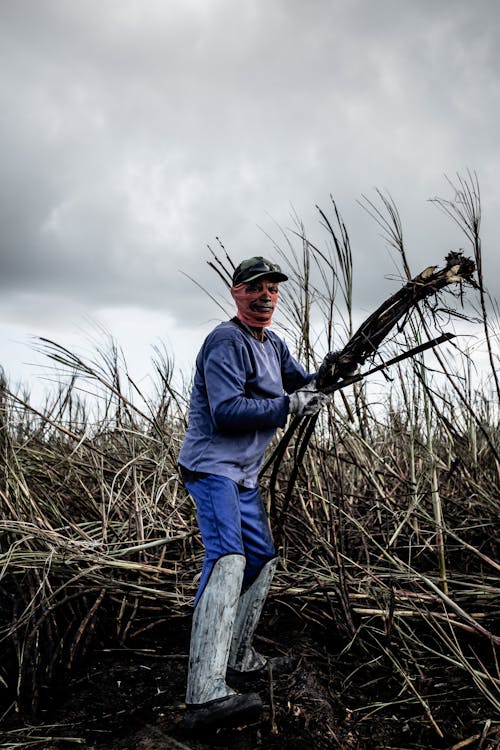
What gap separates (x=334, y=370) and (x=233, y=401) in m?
0.40

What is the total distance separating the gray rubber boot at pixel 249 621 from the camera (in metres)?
2.43

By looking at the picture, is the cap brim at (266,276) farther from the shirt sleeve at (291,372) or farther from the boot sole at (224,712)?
the boot sole at (224,712)

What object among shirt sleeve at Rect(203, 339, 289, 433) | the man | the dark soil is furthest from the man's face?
the dark soil

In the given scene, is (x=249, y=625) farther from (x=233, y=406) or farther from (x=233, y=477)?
(x=233, y=406)

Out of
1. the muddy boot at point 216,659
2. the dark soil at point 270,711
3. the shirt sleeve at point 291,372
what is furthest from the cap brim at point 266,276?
the dark soil at point 270,711

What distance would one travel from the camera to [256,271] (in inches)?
95.0

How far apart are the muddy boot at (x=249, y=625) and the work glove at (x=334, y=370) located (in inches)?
27.0

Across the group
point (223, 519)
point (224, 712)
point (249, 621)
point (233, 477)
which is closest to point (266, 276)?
point (233, 477)

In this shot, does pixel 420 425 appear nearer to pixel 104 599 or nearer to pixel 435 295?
pixel 435 295

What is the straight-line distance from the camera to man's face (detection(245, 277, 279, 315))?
7.96ft

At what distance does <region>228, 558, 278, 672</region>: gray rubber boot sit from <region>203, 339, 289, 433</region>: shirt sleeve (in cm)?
58

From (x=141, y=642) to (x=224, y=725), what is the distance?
2.79 ft

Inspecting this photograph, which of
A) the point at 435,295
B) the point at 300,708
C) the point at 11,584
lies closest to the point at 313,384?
the point at 435,295

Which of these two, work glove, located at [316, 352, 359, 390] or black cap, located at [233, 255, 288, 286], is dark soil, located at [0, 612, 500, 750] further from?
black cap, located at [233, 255, 288, 286]
